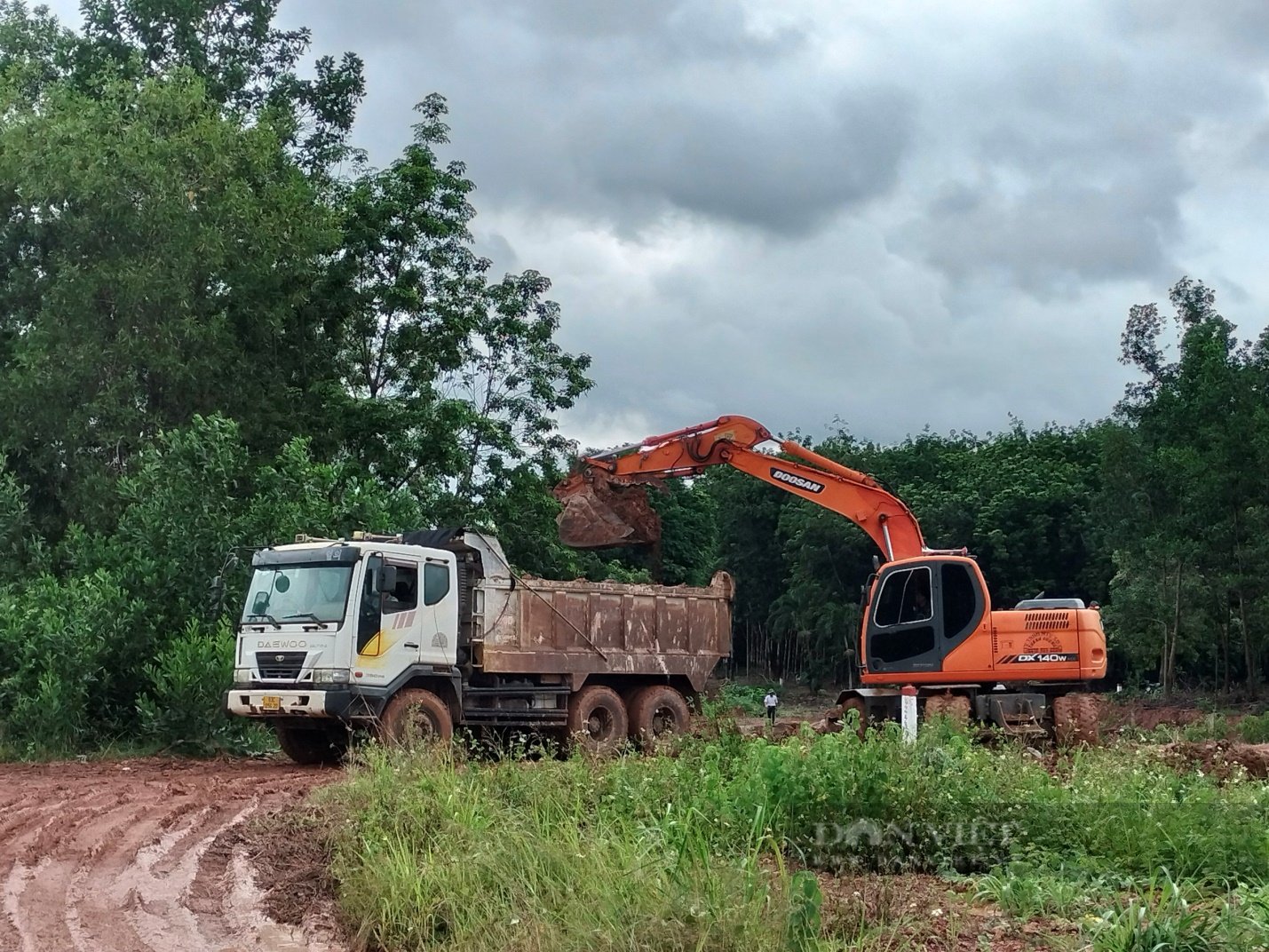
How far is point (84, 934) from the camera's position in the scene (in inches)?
295

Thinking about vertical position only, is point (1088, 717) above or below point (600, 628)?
below

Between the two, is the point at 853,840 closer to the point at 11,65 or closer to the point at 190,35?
the point at 11,65

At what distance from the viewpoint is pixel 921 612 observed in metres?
17.6

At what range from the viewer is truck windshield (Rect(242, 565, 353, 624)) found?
15.6 metres

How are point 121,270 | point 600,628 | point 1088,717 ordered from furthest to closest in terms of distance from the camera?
point 121,270, point 600,628, point 1088,717

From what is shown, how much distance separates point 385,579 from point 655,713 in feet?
16.7

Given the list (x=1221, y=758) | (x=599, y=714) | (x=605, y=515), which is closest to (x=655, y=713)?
(x=599, y=714)

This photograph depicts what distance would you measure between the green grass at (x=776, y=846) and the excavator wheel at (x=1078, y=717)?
655 cm

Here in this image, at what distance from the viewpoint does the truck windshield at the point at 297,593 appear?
15633mm

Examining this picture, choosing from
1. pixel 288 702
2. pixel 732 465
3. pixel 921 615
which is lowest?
pixel 288 702

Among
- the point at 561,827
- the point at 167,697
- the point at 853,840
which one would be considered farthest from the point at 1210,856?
the point at 167,697

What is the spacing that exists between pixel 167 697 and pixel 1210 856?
556 inches

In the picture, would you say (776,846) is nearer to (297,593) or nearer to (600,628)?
(297,593)

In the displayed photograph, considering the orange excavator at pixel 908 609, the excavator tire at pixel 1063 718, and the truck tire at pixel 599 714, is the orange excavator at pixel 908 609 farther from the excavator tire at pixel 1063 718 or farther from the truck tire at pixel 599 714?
the truck tire at pixel 599 714
